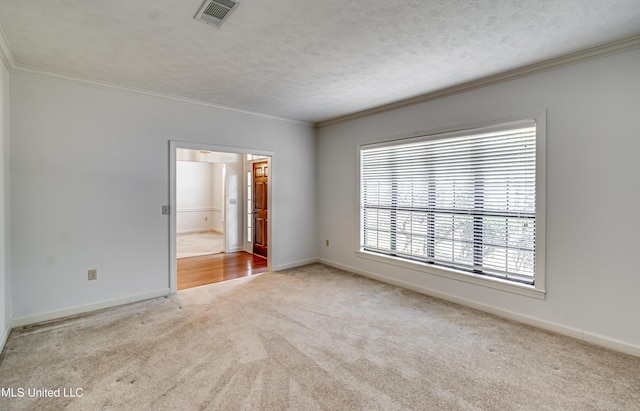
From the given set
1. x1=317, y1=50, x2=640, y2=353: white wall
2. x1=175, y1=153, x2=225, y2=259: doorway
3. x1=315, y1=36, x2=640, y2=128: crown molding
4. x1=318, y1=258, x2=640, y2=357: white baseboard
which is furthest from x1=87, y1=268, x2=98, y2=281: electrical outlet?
x1=175, y1=153, x2=225, y2=259: doorway

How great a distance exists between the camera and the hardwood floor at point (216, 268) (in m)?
4.55

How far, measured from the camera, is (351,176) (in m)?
4.90

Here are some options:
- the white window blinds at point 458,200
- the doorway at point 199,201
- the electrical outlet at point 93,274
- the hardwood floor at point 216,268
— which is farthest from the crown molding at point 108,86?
the doorway at point 199,201

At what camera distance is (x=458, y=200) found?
359cm

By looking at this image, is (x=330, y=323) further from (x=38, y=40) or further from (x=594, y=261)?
(x=38, y=40)

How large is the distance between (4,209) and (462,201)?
4706mm

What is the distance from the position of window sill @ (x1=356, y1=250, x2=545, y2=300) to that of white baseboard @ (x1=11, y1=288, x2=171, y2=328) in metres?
Answer: 3.03

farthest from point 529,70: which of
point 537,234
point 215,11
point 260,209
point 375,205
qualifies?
point 260,209

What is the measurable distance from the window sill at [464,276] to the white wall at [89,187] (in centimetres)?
294

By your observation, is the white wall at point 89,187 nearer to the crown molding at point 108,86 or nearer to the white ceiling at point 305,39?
the crown molding at point 108,86

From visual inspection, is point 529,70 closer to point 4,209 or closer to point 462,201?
point 462,201

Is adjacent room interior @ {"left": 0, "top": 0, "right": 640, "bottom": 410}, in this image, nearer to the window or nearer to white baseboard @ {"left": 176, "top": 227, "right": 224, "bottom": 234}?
the window

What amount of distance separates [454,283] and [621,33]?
274 cm

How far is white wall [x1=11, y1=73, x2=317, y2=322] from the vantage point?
298 cm
